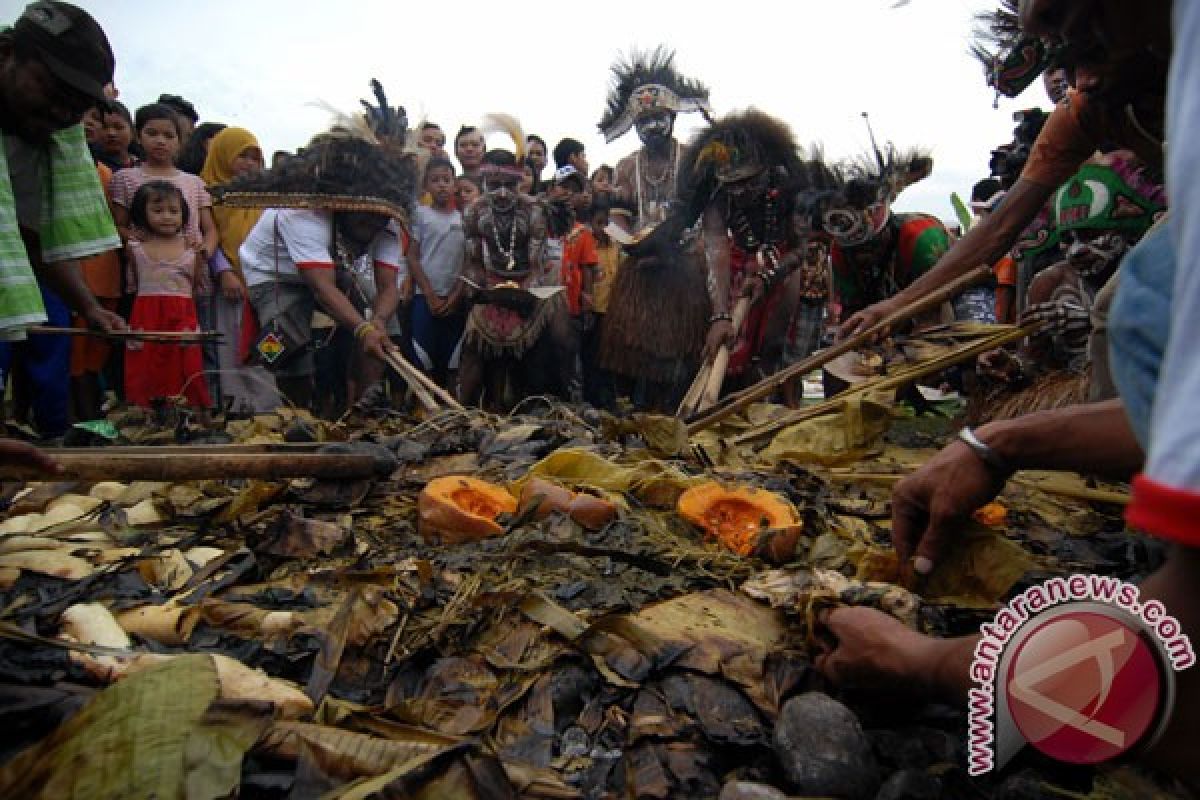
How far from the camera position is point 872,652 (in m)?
1.48

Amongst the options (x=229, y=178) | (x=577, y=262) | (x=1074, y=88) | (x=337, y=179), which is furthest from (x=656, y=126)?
(x=1074, y=88)

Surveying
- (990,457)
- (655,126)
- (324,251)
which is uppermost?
(655,126)

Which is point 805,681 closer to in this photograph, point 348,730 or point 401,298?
point 348,730

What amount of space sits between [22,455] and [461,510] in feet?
3.86

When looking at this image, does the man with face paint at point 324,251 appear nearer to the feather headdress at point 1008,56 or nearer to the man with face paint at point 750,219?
the man with face paint at point 750,219

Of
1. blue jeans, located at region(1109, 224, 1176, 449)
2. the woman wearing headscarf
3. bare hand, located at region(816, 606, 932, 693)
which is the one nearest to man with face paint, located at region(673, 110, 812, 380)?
the woman wearing headscarf

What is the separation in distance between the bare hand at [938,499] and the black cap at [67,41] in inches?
133

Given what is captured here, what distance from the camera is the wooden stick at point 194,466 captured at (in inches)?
81.6

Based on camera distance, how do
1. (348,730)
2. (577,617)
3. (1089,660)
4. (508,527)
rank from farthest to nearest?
(508,527) → (577,617) → (348,730) → (1089,660)

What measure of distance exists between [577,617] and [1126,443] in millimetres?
1222

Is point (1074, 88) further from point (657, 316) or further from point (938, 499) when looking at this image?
point (657, 316)

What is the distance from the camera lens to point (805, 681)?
1.67 metres

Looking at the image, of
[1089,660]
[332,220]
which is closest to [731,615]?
[1089,660]

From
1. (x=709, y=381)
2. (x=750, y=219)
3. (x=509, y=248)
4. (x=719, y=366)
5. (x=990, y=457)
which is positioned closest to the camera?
(x=990, y=457)
